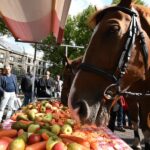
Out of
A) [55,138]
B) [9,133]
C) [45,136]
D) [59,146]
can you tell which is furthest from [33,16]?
[59,146]

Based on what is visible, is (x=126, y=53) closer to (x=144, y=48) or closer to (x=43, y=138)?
(x=144, y=48)

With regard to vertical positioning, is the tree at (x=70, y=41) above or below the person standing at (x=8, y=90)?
above

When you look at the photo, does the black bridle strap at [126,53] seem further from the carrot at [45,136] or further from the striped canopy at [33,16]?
the striped canopy at [33,16]

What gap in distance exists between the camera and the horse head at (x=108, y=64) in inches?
121

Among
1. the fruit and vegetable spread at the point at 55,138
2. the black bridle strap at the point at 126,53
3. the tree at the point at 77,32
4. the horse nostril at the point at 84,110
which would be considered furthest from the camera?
the tree at the point at 77,32

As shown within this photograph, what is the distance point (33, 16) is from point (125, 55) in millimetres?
3338

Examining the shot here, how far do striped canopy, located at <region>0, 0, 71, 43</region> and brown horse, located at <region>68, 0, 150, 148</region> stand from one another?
172 cm

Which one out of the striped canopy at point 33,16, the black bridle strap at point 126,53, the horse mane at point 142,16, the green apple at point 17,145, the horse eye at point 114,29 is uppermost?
the striped canopy at point 33,16

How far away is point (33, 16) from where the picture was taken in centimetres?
618

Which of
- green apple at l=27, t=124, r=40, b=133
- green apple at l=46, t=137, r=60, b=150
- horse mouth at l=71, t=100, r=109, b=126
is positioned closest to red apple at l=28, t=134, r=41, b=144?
green apple at l=46, t=137, r=60, b=150

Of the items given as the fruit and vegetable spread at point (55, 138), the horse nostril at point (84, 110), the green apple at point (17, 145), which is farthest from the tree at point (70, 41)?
the horse nostril at point (84, 110)

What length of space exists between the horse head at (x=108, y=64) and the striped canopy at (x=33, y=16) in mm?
1748

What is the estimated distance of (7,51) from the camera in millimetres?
59781

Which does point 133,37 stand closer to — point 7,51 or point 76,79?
point 76,79
